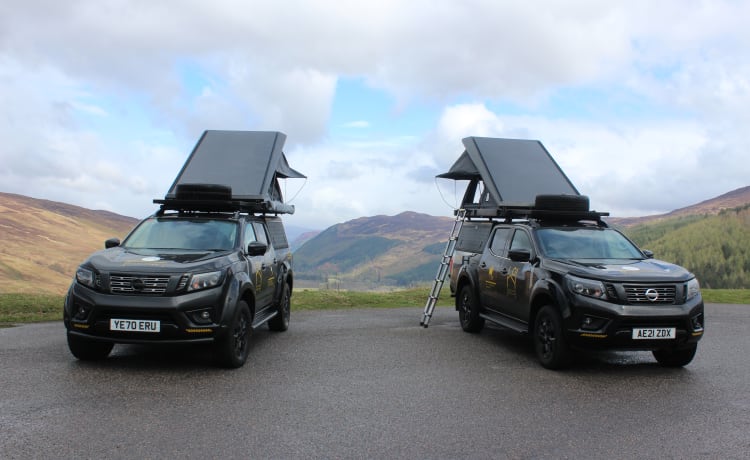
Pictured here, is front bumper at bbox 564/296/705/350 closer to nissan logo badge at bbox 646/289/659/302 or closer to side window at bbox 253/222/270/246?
nissan logo badge at bbox 646/289/659/302

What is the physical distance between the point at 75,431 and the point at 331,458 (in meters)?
2.17

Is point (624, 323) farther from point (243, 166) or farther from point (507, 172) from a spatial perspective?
point (243, 166)

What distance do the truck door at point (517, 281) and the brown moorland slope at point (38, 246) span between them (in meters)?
93.7

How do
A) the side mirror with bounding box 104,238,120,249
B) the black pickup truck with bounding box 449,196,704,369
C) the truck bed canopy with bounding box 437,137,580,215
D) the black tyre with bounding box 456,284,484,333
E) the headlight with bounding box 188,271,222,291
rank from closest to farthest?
the headlight with bounding box 188,271,222,291 < the black pickup truck with bounding box 449,196,704,369 < the side mirror with bounding box 104,238,120,249 < the black tyre with bounding box 456,284,484,333 < the truck bed canopy with bounding box 437,137,580,215

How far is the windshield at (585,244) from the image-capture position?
8859 mm

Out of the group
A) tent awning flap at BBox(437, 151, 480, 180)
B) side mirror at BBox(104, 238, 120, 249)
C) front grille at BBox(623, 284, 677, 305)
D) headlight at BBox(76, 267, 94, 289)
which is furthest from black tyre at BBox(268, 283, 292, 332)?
front grille at BBox(623, 284, 677, 305)

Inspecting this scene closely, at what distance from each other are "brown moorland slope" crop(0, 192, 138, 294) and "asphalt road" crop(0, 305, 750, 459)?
93.3 meters

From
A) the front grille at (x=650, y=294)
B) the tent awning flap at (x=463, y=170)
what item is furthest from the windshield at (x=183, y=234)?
the tent awning flap at (x=463, y=170)

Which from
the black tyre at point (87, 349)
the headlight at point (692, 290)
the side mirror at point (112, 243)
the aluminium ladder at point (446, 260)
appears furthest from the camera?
the aluminium ladder at point (446, 260)

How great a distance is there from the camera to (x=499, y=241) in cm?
1041

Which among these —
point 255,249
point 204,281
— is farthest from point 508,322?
point 204,281

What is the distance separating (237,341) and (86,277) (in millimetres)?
1946

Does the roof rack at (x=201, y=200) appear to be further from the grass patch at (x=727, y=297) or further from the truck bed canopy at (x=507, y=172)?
the grass patch at (x=727, y=297)

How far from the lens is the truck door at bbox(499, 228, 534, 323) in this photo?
877 cm
